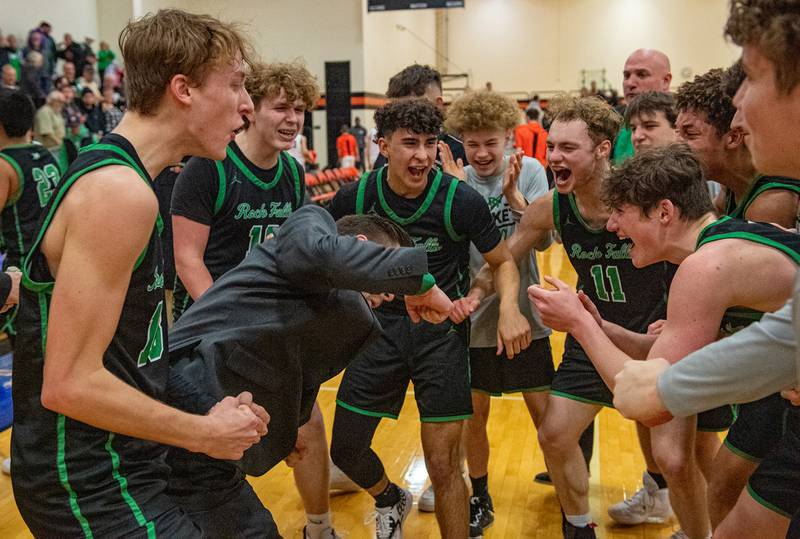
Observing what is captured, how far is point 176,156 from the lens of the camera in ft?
7.17

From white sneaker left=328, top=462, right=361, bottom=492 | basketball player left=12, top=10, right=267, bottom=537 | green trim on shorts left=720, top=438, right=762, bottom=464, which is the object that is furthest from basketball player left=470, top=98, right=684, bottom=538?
basketball player left=12, top=10, right=267, bottom=537

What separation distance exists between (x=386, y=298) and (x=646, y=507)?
2.13 meters

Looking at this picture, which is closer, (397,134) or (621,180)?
(621,180)

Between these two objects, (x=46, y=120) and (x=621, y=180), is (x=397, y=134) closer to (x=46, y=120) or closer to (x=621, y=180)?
(x=621, y=180)

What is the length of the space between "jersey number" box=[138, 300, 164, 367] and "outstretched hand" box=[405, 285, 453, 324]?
86cm

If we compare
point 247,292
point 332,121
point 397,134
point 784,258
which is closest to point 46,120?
point 332,121

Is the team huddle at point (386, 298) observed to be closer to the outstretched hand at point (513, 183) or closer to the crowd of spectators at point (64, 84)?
the outstretched hand at point (513, 183)

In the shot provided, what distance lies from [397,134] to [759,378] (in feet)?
8.32

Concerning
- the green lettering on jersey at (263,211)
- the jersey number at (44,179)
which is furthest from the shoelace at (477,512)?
the jersey number at (44,179)

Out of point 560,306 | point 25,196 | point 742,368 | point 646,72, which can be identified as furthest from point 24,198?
point 742,368

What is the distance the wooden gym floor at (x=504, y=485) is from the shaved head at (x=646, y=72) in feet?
7.89

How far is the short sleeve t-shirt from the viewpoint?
14.2 ft

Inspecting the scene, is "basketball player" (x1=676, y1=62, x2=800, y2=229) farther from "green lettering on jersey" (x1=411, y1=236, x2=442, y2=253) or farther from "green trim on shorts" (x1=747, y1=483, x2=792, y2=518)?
"green lettering on jersey" (x1=411, y1=236, x2=442, y2=253)

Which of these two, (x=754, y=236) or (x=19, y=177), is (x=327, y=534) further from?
(x=19, y=177)
